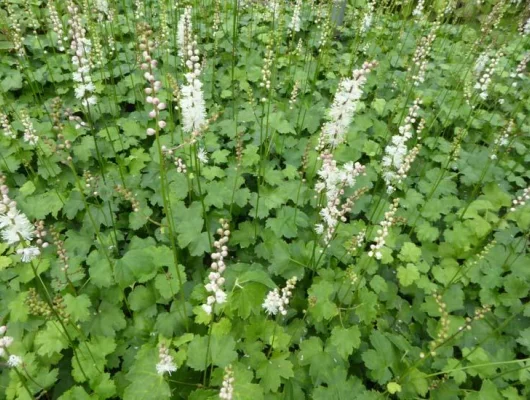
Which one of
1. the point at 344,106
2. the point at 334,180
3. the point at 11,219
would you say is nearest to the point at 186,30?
the point at 344,106

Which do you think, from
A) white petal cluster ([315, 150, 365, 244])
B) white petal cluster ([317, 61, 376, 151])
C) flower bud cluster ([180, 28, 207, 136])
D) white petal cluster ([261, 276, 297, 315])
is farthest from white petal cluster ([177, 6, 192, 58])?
white petal cluster ([261, 276, 297, 315])

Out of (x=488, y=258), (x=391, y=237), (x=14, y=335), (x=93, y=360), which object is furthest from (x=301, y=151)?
(x=14, y=335)

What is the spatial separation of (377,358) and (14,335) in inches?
107

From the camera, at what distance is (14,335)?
272 cm

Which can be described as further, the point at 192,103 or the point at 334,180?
the point at 334,180

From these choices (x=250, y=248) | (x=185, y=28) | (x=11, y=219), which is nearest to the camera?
(x=11, y=219)

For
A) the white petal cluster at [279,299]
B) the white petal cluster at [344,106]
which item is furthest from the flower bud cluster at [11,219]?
the white petal cluster at [344,106]

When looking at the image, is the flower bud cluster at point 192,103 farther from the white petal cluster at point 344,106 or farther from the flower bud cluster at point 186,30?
the white petal cluster at point 344,106

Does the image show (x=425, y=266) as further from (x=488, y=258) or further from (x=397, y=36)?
(x=397, y=36)

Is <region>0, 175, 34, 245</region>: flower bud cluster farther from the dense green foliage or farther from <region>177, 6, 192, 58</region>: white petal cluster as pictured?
<region>177, 6, 192, 58</region>: white petal cluster

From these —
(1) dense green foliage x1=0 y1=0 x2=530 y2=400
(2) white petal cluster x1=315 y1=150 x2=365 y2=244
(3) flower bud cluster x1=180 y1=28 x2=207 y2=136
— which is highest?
(3) flower bud cluster x1=180 y1=28 x2=207 y2=136

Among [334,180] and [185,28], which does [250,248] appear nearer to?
[334,180]

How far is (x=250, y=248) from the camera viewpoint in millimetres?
3492

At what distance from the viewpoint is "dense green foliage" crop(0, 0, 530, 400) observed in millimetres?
2594
